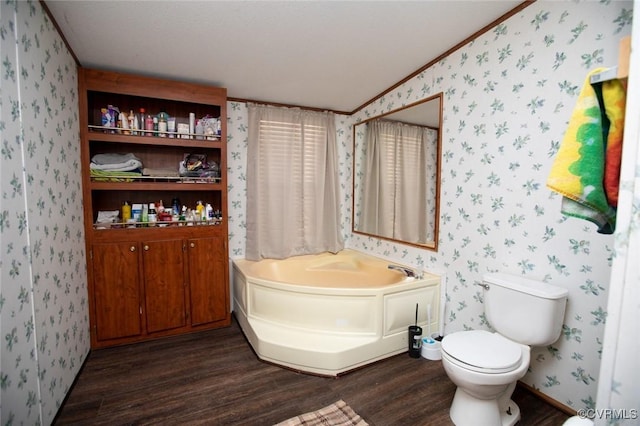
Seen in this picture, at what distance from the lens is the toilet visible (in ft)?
4.45

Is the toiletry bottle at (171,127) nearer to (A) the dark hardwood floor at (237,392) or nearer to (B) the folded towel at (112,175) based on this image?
(B) the folded towel at (112,175)

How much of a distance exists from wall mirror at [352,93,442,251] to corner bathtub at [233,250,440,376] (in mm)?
533

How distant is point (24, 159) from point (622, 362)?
2.22 meters

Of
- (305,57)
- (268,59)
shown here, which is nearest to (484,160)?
(305,57)

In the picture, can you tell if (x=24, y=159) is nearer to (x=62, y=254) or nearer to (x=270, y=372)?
(x=62, y=254)

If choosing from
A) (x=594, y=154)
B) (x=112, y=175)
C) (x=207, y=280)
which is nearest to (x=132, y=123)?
(x=112, y=175)

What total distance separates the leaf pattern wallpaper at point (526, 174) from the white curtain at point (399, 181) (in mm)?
165

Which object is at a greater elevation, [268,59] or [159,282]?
[268,59]

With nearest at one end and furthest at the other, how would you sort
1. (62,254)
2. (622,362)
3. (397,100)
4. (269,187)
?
1. (622,362)
2. (62,254)
3. (397,100)
4. (269,187)

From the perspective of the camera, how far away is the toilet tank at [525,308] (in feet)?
4.80

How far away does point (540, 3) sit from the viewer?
157cm

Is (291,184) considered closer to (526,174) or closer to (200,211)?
(200,211)

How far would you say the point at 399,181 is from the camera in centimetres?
272

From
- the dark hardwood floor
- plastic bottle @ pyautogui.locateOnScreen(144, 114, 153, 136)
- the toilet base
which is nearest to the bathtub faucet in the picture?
the dark hardwood floor
